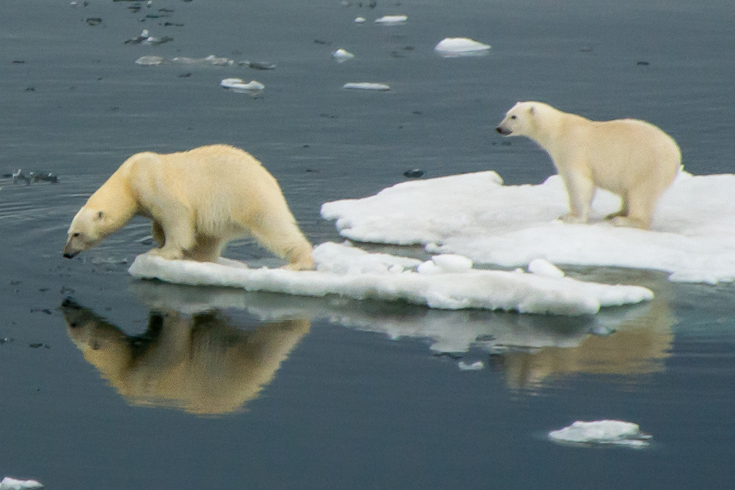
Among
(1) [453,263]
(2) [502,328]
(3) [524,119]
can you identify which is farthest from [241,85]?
(2) [502,328]

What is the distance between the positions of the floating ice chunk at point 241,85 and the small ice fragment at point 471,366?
21.3 feet

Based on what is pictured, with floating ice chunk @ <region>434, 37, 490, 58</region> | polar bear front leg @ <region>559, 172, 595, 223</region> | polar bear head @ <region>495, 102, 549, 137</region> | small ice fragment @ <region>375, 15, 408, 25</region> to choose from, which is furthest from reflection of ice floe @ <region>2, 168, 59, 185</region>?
small ice fragment @ <region>375, 15, 408, 25</region>

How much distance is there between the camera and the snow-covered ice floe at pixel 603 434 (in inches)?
147

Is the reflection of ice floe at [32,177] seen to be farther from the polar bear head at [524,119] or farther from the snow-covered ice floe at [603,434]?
the snow-covered ice floe at [603,434]

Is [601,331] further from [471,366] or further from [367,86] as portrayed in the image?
[367,86]

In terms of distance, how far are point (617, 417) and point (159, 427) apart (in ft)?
5.38

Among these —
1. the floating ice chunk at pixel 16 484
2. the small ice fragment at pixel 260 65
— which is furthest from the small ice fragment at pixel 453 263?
the small ice fragment at pixel 260 65

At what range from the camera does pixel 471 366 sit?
4426 mm

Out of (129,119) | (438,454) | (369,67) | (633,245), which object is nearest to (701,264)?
(633,245)

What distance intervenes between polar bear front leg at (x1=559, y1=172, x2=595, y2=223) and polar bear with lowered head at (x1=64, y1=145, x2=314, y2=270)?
6.30ft

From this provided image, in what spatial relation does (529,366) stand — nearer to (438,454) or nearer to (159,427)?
(438,454)

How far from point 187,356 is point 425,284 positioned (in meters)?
1.24

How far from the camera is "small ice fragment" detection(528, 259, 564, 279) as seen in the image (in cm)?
554

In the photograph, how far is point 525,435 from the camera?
3777 mm
